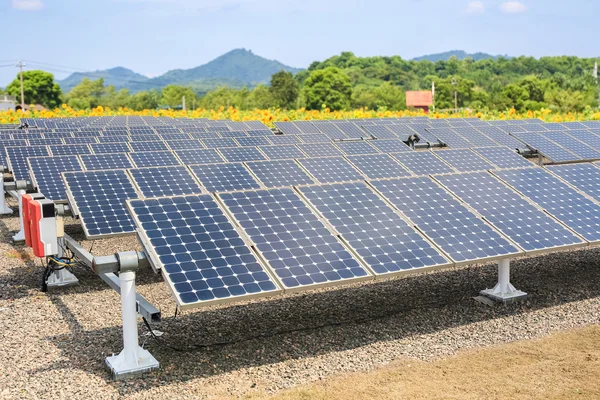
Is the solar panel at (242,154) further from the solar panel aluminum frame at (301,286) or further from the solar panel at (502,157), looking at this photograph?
the solar panel aluminum frame at (301,286)

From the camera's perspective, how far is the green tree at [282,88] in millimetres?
82500

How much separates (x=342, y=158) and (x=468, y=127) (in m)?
13.5

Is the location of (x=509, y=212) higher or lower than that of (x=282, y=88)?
lower

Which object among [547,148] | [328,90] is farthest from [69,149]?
[328,90]

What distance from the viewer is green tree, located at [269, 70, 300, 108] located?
82.5 m

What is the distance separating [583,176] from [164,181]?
9.12 meters

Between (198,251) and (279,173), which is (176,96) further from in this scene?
(198,251)

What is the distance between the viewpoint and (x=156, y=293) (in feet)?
38.8

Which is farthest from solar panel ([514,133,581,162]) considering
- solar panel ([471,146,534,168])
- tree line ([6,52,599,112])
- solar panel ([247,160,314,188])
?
tree line ([6,52,599,112])

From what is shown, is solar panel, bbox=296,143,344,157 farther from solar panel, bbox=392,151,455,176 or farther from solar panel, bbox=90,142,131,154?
solar panel, bbox=90,142,131,154

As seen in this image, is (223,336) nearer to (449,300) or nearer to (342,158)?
(449,300)

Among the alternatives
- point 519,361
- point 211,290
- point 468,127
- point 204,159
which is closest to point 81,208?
point 211,290

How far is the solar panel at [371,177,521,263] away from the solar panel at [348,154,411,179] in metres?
3.15

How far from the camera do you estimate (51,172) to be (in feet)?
48.5
